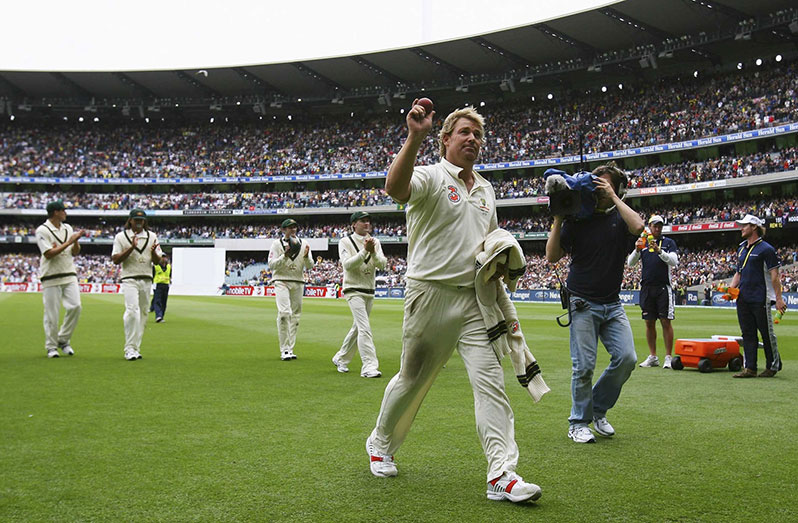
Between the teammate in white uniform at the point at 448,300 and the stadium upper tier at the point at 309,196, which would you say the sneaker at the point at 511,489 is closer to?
the teammate in white uniform at the point at 448,300

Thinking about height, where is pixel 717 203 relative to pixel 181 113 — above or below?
below

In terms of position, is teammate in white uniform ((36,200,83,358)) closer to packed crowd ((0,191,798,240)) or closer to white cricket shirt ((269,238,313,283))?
white cricket shirt ((269,238,313,283))

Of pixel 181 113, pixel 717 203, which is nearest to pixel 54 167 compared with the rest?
pixel 181 113

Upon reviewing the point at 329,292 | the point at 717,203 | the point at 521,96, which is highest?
the point at 521,96

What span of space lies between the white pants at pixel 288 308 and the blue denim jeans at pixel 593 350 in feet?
Answer: 21.0

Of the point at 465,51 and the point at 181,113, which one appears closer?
the point at 465,51

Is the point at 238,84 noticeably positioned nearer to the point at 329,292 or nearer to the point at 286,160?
the point at 286,160

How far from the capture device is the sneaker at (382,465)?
432 centimetres

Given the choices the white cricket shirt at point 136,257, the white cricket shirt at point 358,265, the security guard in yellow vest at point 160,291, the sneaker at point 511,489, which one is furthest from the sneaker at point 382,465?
the security guard in yellow vest at point 160,291

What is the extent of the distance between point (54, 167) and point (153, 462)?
7368cm

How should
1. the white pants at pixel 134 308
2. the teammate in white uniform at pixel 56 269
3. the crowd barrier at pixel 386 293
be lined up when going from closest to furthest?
the teammate in white uniform at pixel 56 269 → the white pants at pixel 134 308 → the crowd barrier at pixel 386 293

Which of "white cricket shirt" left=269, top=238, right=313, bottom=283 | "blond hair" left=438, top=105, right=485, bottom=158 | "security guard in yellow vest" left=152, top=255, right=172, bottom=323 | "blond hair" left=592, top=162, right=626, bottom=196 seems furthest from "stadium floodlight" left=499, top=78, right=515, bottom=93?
"blond hair" left=438, top=105, right=485, bottom=158

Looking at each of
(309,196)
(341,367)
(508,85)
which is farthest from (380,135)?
(341,367)

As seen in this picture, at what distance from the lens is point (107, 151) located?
71.4 meters
